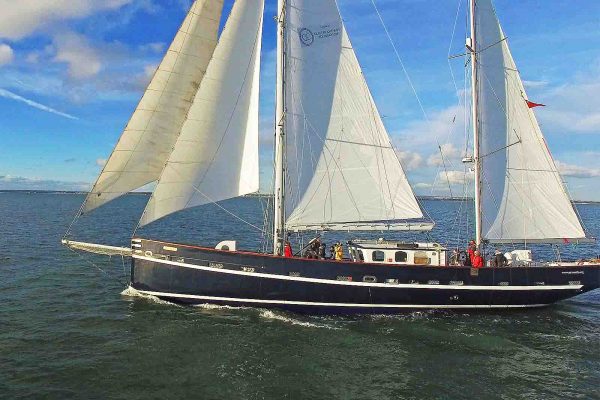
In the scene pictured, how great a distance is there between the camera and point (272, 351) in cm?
1630

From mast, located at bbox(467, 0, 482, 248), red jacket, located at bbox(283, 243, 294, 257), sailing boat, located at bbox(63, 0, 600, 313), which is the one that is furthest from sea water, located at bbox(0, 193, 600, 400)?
mast, located at bbox(467, 0, 482, 248)

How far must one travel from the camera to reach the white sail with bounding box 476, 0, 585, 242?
75.6ft

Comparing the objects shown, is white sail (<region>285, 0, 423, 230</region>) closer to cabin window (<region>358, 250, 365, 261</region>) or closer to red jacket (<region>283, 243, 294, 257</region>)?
red jacket (<region>283, 243, 294, 257</region>)

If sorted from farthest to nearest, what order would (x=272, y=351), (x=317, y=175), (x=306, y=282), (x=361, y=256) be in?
(x=317, y=175) < (x=361, y=256) < (x=306, y=282) < (x=272, y=351)

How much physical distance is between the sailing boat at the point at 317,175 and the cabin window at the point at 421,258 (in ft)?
0.16

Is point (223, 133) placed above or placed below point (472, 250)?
above

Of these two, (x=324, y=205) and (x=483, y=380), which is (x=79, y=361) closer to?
(x=324, y=205)

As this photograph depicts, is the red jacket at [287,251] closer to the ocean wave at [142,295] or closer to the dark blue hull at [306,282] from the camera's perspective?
the dark blue hull at [306,282]

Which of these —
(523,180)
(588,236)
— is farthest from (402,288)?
(588,236)

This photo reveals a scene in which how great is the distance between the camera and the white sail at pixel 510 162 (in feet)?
75.6

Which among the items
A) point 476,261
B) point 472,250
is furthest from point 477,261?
point 472,250

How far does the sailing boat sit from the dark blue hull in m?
0.06

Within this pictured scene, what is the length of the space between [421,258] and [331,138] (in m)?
7.30

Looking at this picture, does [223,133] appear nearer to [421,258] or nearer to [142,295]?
[142,295]
